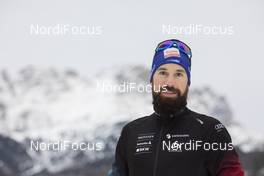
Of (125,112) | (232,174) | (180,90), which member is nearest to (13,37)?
(125,112)

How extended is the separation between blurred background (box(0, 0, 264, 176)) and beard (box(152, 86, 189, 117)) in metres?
0.23

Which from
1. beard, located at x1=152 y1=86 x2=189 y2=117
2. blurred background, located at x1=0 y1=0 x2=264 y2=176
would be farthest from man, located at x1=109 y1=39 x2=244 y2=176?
blurred background, located at x1=0 y1=0 x2=264 y2=176

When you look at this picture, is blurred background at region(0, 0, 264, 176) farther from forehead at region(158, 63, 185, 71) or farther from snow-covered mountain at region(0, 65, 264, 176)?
forehead at region(158, 63, 185, 71)

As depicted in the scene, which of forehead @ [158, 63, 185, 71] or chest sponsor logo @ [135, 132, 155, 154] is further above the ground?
forehead @ [158, 63, 185, 71]

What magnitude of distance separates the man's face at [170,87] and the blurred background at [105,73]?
218 mm

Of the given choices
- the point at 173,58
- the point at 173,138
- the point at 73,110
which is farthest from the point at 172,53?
the point at 73,110

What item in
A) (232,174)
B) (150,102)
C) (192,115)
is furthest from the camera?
(150,102)

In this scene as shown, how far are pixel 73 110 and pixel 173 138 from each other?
0.48m

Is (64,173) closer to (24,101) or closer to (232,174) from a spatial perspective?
(24,101)

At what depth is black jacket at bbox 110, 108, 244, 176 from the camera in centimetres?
139

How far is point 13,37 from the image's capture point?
184 centimetres

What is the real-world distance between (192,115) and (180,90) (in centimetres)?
10

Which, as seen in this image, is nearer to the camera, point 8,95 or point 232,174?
point 232,174

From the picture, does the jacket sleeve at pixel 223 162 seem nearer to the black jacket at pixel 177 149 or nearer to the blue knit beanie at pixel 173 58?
the black jacket at pixel 177 149
